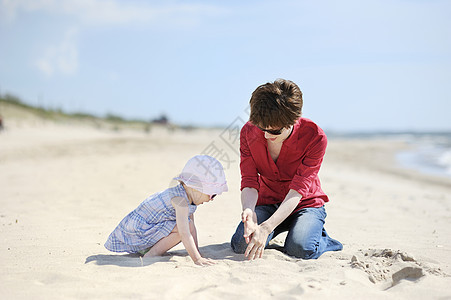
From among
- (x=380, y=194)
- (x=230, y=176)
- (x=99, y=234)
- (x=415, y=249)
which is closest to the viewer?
(x=415, y=249)

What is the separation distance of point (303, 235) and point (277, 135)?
77 cm

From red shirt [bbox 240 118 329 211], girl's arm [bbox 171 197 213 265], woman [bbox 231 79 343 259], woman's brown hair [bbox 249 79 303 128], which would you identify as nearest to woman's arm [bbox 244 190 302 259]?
woman [bbox 231 79 343 259]

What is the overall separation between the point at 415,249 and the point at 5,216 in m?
3.92

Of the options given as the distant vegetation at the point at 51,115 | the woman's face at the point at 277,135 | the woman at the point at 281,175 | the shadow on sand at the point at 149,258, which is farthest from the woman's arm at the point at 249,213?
the distant vegetation at the point at 51,115

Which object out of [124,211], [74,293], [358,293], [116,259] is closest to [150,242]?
[116,259]

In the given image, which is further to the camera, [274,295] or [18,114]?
[18,114]

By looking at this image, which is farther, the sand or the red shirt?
the red shirt

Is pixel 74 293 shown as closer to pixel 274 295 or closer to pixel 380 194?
pixel 274 295

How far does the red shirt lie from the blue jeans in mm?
93

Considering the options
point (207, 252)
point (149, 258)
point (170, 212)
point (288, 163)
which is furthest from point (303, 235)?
point (149, 258)

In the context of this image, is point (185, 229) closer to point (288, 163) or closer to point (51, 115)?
point (288, 163)

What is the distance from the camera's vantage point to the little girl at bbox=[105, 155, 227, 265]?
2.86 m

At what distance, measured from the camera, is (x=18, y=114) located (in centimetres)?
1945

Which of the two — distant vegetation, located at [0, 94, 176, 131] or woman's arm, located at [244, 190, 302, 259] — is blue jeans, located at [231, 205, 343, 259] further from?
distant vegetation, located at [0, 94, 176, 131]
